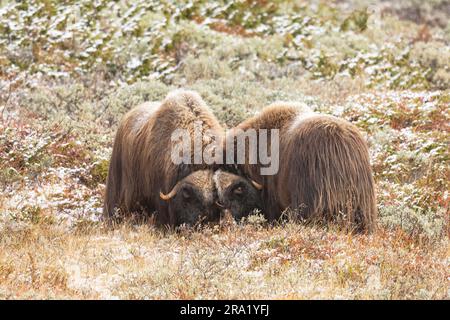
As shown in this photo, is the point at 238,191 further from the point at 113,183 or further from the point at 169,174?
the point at 113,183

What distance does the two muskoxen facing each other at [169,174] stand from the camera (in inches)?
350

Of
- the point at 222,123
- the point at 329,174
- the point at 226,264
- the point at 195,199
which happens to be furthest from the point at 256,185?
the point at 222,123

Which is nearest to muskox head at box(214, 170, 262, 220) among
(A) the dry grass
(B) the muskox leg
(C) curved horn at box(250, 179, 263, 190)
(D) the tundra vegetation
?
(C) curved horn at box(250, 179, 263, 190)

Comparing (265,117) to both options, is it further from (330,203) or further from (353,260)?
(353,260)

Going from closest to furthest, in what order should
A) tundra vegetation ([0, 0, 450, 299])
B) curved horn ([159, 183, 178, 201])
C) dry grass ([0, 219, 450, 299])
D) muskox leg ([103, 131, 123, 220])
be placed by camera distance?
dry grass ([0, 219, 450, 299]), tundra vegetation ([0, 0, 450, 299]), curved horn ([159, 183, 178, 201]), muskox leg ([103, 131, 123, 220])

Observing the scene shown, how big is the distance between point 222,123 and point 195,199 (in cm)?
388

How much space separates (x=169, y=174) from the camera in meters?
9.39

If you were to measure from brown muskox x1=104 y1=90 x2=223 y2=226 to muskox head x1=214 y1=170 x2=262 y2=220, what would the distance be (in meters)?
0.09

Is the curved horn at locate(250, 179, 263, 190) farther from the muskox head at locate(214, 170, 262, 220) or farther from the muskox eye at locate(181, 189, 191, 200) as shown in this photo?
the muskox eye at locate(181, 189, 191, 200)

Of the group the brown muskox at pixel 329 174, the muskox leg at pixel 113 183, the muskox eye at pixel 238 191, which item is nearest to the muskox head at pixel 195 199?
the muskox eye at pixel 238 191

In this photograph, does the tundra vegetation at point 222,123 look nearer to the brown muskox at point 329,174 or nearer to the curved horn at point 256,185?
the brown muskox at point 329,174

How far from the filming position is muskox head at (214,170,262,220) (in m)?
8.85
